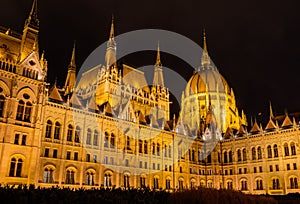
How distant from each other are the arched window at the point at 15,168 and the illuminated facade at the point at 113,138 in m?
0.12

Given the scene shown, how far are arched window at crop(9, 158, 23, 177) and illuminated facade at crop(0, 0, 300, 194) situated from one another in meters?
0.12

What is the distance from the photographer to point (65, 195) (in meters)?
12.7

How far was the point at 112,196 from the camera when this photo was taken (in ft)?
46.0

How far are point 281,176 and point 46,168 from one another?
145 feet

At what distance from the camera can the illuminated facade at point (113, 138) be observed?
134ft

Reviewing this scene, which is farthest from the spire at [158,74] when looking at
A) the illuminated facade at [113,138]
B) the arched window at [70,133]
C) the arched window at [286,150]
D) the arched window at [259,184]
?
the arched window at [70,133]

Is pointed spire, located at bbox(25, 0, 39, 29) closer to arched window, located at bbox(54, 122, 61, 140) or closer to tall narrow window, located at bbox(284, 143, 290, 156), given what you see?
arched window, located at bbox(54, 122, 61, 140)

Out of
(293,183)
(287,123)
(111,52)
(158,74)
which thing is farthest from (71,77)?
(293,183)

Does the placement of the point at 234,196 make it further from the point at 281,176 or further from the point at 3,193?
the point at 281,176

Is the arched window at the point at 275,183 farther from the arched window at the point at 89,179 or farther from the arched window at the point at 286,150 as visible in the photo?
the arched window at the point at 89,179

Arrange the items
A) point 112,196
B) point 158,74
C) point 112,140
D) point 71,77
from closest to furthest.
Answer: point 112,196 < point 112,140 < point 71,77 < point 158,74

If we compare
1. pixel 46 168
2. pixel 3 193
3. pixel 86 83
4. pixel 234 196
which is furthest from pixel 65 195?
pixel 86 83

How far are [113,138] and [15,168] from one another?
18.0m

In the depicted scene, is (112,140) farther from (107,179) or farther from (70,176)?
(70,176)
